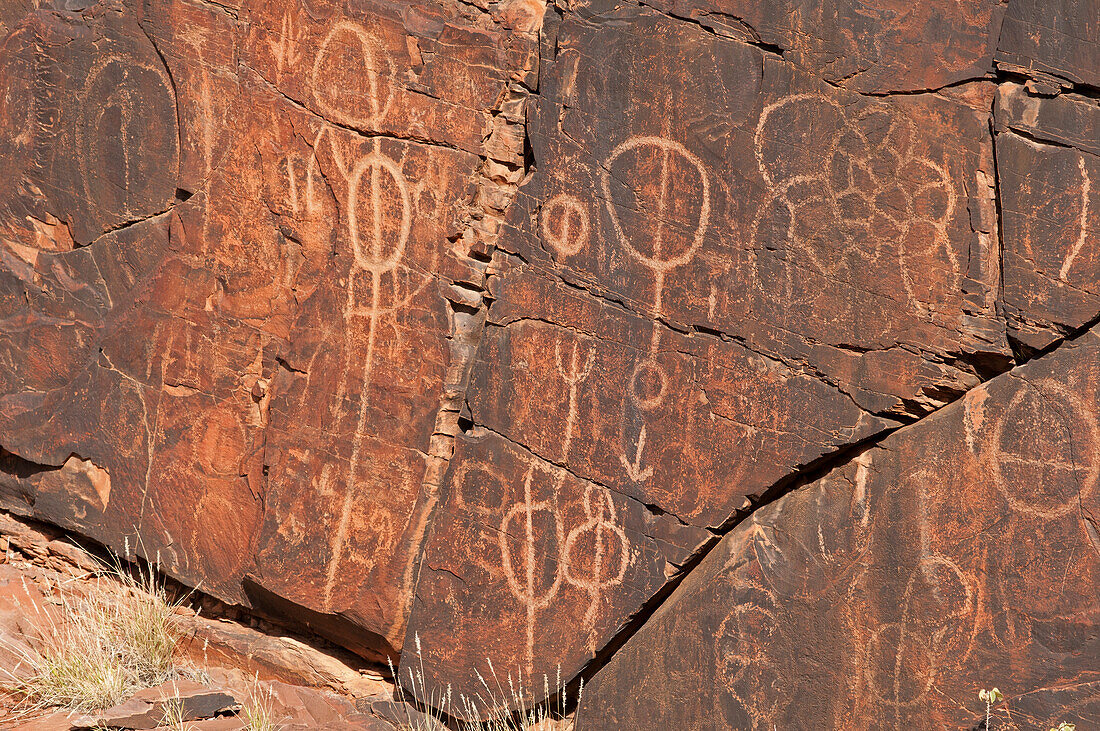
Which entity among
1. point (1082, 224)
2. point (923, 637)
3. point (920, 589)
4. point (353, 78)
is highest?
point (1082, 224)

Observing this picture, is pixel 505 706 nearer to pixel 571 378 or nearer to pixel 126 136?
pixel 571 378

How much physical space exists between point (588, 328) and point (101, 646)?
218cm

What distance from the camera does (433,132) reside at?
3.42 m

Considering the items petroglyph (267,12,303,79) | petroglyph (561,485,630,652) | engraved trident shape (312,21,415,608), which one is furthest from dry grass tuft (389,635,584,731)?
petroglyph (267,12,303,79)

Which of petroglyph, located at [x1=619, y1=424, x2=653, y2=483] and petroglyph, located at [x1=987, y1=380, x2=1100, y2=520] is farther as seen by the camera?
petroglyph, located at [x1=619, y1=424, x2=653, y2=483]

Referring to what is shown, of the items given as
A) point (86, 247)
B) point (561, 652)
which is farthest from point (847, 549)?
point (86, 247)

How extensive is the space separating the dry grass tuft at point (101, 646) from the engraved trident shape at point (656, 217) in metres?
1.96

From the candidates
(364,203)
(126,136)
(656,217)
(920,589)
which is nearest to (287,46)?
(364,203)

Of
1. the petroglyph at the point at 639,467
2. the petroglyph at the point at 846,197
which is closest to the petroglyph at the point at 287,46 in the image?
the petroglyph at the point at 846,197

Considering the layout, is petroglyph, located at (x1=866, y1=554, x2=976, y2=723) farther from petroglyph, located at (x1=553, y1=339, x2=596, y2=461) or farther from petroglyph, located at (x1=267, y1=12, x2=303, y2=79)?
petroglyph, located at (x1=267, y1=12, x2=303, y2=79)

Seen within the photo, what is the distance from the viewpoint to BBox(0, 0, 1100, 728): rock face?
9.09ft

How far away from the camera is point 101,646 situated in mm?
3637

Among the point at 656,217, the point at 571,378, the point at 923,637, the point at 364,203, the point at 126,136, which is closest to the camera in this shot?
the point at 923,637

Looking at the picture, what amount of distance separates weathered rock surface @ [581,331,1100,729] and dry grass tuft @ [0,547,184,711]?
73.3 inches
